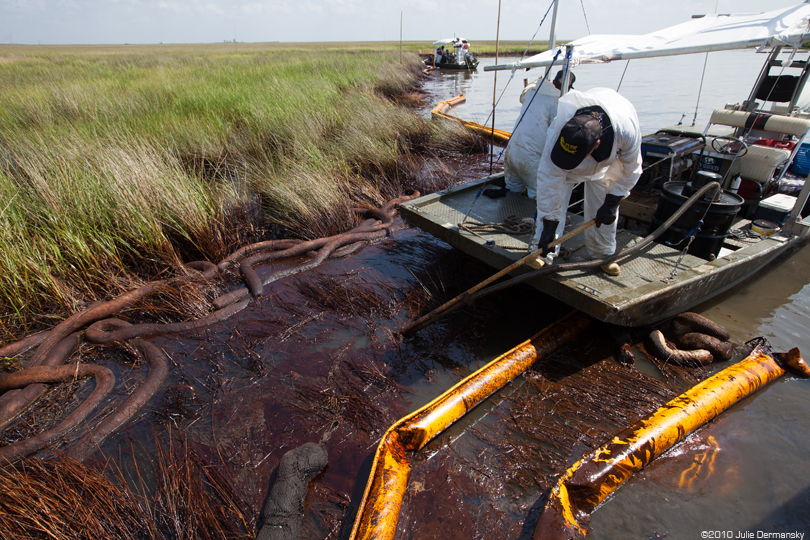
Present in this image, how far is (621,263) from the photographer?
3711 millimetres

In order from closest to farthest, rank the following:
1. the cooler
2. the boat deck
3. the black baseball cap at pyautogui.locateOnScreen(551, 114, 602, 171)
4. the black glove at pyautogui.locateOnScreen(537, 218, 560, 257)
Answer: the black baseball cap at pyautogui.locateOnScreen(551, 114, 602, 171)
the boat deck
the black glove at pyautogui.locateOnScreen(537, 218, 560, 257)
the cooler

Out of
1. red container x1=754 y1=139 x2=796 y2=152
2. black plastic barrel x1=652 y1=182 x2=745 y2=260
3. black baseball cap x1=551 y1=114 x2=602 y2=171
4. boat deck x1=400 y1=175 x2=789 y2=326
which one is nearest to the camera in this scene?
black baseball cap x1=551 y1=114 x2=602 y2=171

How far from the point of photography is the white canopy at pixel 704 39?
3912 mm

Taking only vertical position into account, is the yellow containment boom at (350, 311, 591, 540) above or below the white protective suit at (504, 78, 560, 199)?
below

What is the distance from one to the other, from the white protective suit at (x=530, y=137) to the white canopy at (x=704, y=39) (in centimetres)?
36

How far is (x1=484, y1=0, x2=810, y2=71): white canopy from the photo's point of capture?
12.8 feet

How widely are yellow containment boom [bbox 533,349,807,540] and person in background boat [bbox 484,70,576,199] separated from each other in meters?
2.87

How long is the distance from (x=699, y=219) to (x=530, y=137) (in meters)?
1.93

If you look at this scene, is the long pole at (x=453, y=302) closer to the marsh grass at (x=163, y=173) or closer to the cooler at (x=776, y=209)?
the marsh grass at (x=163, y=173)

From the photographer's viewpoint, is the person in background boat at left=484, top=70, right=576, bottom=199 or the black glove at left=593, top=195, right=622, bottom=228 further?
the person in background boat at left=484, top=70, right=576, bottom=199

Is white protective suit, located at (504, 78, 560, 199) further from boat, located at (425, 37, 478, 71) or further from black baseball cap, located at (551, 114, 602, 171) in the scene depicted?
boat, located at (425, 37, 478, 71)

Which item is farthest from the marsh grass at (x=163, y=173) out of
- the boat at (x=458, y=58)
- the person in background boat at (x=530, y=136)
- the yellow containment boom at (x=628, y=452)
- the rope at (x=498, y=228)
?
the boat at (x=458, y=58)
